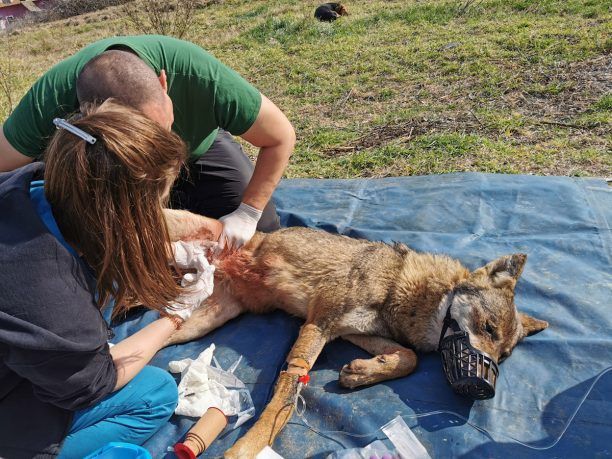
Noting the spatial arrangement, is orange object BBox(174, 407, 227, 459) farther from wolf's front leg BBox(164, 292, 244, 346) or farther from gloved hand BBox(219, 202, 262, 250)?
gloved hand BBox(219, 202, 262, 250)

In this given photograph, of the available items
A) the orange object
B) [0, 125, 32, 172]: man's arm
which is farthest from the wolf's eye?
[0, 125, 32, 172]: man's arm

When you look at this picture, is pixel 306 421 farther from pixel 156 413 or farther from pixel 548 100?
pixel 548 100

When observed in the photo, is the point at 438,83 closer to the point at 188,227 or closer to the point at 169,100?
the point at 188,227

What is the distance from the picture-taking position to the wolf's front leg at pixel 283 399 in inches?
117

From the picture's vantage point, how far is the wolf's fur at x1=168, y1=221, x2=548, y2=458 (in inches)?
135

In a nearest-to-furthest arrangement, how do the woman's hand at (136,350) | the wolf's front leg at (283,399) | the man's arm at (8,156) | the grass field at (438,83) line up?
1. the woman's hand at (136,350)
2. the wolf's front leg at (283,399)
3. the man's arm at (8,156)
4. the grass field at (438,83)

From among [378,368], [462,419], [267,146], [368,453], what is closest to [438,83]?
[267,146]

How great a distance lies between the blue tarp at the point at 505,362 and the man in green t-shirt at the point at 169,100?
43.1 inches

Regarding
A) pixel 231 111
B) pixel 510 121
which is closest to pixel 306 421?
pixel 231 111

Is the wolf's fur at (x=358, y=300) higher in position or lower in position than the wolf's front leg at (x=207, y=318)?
higher

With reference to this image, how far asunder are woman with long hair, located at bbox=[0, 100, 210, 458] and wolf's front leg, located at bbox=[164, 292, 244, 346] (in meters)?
1.44

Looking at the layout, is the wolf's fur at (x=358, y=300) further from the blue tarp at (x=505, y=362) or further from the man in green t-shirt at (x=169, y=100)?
the man in green t-shirt at (x=169, y=100)

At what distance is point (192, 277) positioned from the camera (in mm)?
3705

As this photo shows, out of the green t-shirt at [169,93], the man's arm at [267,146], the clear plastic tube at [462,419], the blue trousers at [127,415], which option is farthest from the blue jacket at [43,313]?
the man's arm at [267,146]
